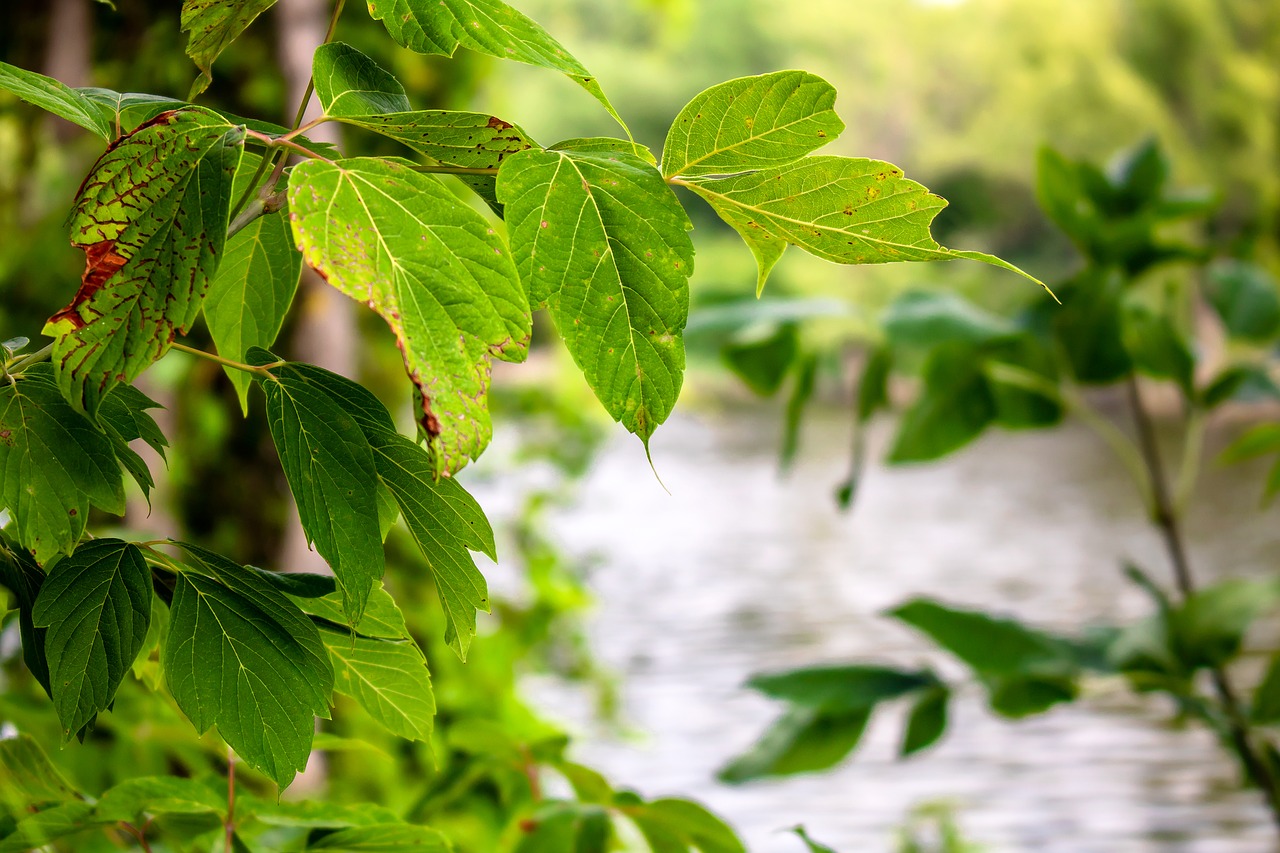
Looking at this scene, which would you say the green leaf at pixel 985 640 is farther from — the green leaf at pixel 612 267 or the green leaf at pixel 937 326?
the green leaf at pixel 612 267

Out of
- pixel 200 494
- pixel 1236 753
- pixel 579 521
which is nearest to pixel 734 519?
pixel 579 521

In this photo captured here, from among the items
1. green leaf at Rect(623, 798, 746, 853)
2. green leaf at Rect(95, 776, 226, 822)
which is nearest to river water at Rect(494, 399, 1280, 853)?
green leaf at Rect(623, 798, 746, 853)

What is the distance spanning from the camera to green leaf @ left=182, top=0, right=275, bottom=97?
0.47 ft

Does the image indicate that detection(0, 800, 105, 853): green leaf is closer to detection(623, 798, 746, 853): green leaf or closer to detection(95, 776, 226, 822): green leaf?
detection(95, 776, 226, 822): green leaf

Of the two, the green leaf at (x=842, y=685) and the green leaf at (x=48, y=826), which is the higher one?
the green leaf at (x=48, y=826)

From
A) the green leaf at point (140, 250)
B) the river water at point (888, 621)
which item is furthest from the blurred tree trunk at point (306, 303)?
the green leaf at point (140, 250)

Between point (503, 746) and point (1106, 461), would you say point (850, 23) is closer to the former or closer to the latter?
point (1106, 461)

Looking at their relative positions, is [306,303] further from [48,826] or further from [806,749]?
[48,826]

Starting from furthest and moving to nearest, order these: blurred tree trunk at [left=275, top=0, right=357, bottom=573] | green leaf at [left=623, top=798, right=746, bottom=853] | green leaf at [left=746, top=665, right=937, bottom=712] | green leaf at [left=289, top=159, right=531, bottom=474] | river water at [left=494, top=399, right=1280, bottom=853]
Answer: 1. river water at [left=494, top=399, right=1280, bottom=853]
2. blurred tree trunk at [left=275, top=0, right=357, bottom=573]
3. green leaf at [left=746, top=665, right=937, bottom=712]
4. green leaf at [left=623, top=798, right=746, bottom=853]
5. green leaf at [left=289, top=159, right=531, bottom=474]

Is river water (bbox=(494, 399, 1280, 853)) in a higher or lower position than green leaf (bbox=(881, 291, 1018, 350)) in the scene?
lower

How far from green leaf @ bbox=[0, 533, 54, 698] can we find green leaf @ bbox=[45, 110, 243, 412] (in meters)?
0.05

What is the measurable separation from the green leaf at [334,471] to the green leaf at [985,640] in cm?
36

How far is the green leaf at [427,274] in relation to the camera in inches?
4.5

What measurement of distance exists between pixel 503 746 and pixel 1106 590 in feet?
10.3
